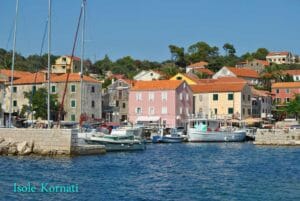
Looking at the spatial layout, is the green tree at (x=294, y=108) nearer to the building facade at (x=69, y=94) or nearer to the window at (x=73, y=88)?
the building facade at (x=69, y=94)

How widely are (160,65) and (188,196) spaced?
14067 centimetres

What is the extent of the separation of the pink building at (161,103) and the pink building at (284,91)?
26843mm

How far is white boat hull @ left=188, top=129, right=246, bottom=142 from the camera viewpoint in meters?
75.1

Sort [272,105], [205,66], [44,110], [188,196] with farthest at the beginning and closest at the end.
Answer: [205,66]
[272,105]
[44,110]
[188,196]

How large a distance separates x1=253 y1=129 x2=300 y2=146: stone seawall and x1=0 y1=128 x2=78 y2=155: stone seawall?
28.4 meters

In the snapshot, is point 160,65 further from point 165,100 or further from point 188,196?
→ point 188,196

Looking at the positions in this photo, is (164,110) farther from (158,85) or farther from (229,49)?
(229,49)

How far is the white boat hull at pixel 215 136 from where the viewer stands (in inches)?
2958

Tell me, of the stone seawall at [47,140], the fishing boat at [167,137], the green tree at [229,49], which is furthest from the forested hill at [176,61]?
the stone seawall at [47,140]

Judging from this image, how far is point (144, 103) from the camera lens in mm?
88250

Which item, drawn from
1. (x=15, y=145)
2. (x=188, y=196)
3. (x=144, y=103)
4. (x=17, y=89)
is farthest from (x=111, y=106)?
(x=188, y=196)

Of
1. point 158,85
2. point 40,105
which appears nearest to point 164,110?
point 158,85

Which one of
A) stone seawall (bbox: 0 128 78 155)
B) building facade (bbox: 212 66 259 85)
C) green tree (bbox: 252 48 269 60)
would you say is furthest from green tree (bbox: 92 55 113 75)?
stone seawall (bbox: 0 128 78 155)

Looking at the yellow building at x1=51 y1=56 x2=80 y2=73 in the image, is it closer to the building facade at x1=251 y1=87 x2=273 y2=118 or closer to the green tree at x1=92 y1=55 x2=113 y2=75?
the green tree at x1=92 y1=55 x2=113 y2=75
